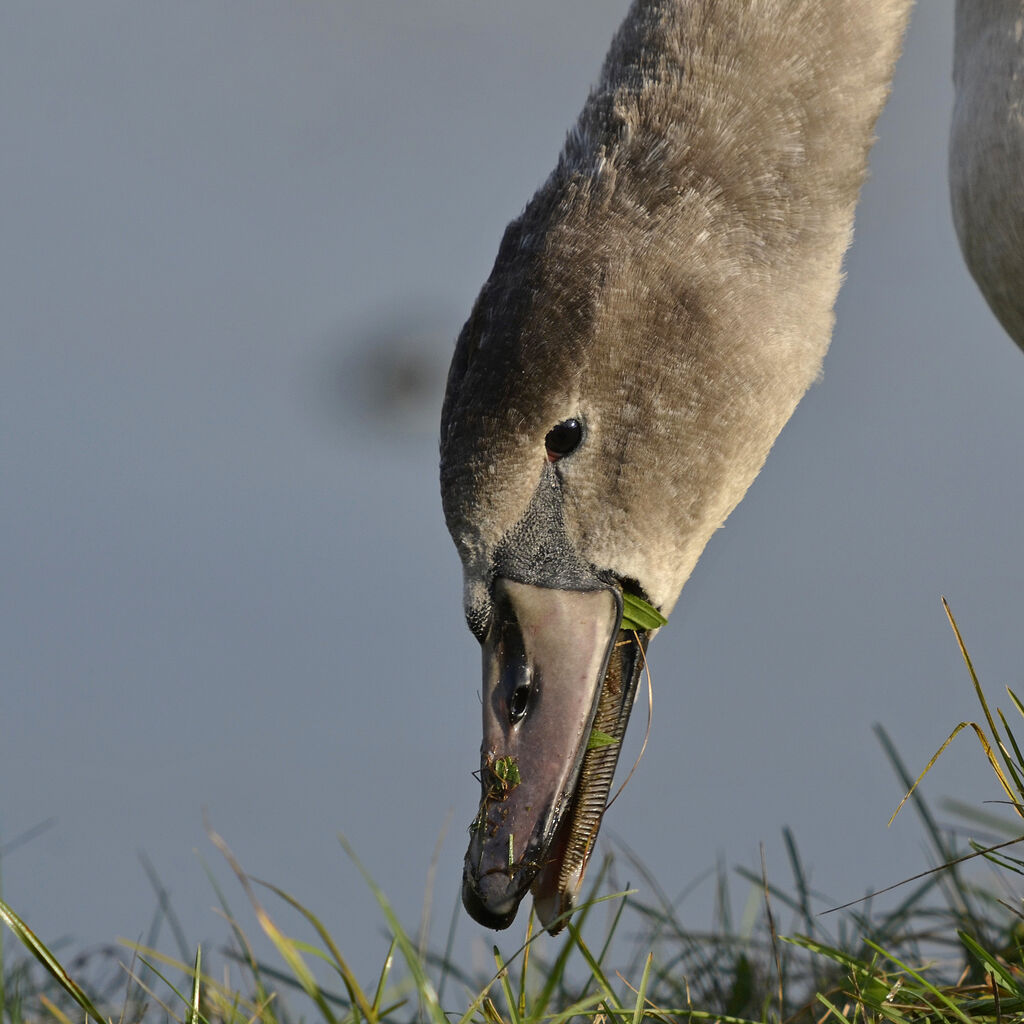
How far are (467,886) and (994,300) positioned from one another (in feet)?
5.70

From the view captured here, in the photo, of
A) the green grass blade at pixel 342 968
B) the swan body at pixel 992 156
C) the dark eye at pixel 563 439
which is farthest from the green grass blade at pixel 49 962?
the swan body at pixel 992 156

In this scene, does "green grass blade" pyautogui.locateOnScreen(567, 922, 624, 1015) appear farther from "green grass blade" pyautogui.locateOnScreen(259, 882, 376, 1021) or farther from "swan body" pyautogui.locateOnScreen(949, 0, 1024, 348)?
"swan body" pyautogui.locateOnScreen(949, 0, 1024, 348)

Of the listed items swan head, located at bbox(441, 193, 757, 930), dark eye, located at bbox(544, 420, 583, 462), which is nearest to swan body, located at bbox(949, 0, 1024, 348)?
swan head, located at bbox(441, 193, 757, 930)

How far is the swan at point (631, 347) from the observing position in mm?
2914

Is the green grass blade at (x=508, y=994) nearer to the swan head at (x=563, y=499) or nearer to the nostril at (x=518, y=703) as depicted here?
the swan head at (x=563, y=499)

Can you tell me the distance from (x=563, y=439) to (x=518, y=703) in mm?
633

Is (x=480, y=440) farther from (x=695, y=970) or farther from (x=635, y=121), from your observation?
(x=695, y=970)

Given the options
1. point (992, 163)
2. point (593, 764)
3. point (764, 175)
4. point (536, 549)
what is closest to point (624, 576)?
point (536, 549)

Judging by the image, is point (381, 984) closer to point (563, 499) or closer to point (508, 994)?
point (508, 994)

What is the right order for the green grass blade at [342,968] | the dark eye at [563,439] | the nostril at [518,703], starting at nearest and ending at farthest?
the green grass blade at [342,968], the nostril at [518,703], the dark eye at [563,439]

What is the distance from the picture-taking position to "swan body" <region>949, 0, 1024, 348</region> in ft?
8.73

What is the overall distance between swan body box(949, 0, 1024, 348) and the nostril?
1377 millimetres

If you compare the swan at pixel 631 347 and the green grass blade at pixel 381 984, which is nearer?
the green grass blade at pixel 381 984

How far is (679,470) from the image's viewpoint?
3.13 meters
